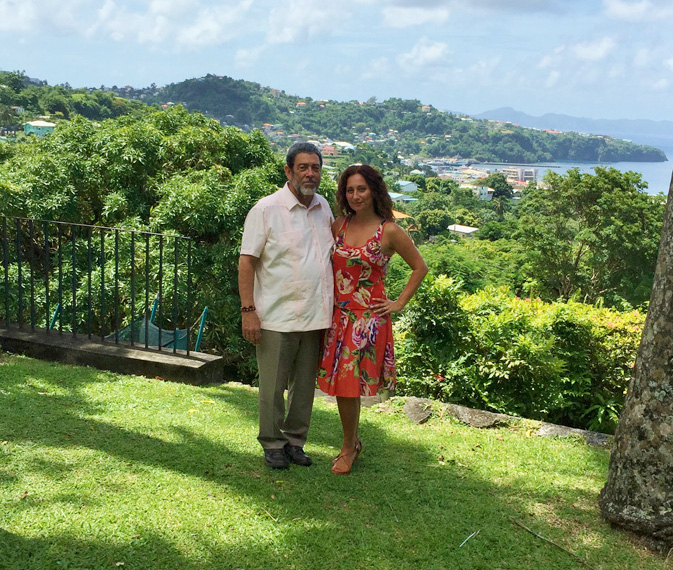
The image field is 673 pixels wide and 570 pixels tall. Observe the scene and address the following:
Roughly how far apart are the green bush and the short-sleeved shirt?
2.58m

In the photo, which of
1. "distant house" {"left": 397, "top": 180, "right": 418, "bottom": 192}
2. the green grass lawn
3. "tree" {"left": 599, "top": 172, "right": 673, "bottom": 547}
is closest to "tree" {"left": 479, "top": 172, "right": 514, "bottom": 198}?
"distant house" {"left": 397, "top": 180, "right": 418, "bottom": 192}

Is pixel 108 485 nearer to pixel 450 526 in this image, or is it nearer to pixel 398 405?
pixel 450 526

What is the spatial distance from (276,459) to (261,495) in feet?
1.19

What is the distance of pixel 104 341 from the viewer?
5961mm

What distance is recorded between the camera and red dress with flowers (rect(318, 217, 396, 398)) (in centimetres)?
355

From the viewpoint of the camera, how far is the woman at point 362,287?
11.6 feet

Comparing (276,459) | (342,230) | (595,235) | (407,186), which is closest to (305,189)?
(342,230)

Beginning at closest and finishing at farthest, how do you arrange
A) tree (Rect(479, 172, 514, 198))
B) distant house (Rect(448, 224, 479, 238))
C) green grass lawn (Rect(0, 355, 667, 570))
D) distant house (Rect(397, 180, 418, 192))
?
green grass lawn (Rect(0, 355, 667, 570)) → distant house (Rect(448, 224, 479, 238)) → tree (Rect(479, 172, 514, 198)) → distant house (Rect(397, 180, 418, 192))

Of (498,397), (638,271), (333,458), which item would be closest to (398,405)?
(498,397)

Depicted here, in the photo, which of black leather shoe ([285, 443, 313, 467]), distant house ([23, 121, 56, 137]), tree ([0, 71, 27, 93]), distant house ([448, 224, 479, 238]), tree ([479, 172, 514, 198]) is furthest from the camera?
tree ([479, 172, 514, 198])

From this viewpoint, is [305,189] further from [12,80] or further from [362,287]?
[12,80]

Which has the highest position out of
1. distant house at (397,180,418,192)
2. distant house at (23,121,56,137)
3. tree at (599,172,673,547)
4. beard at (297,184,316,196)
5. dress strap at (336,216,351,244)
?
distant house at (23,121,56,137)

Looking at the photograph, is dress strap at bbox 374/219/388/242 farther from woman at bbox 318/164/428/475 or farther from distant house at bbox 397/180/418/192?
distant house at bbox 397/180/418/192

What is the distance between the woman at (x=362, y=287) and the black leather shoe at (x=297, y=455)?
0.45 m
